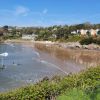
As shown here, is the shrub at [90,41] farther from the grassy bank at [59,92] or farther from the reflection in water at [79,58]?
the grassy bank at [59,92]

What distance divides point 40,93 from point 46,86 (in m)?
0.61

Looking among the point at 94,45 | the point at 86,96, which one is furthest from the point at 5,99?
the point at 94,45

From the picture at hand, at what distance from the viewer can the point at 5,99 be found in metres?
12.2

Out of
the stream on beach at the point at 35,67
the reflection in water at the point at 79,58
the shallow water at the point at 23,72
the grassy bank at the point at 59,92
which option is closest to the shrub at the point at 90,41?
the reflection in water at the point at 79,58

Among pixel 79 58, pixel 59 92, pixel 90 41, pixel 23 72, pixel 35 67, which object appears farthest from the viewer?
pixel 90 41

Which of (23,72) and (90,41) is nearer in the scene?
(23,72)

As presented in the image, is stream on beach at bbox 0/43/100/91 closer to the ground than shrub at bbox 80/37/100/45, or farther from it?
closer to the ground

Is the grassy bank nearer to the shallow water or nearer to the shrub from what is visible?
the shallow water

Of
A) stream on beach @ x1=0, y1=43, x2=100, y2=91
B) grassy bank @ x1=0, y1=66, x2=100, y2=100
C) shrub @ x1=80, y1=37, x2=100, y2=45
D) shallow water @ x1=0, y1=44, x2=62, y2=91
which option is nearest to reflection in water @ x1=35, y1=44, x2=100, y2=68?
stream on beach @ x1=0, y1=43, x2=100, y2=91

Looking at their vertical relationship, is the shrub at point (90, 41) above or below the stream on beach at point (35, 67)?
above

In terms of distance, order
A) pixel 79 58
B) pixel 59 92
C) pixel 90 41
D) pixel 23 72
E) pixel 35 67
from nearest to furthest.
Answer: pixel 59 92, pixel 23 72, pixel 35 67, pixel 79 58, pixel 90 41

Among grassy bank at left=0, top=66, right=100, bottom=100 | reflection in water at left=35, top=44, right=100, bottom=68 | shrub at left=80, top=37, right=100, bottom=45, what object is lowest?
reflection in water at left=35, top=44, right=100, bottom=68

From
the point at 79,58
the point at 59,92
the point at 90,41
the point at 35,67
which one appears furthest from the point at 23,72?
the point at 90,41

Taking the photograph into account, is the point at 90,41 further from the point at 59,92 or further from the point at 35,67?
the point at 59,92
